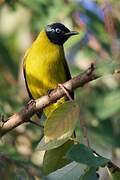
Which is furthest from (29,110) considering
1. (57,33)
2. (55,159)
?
(57,33)

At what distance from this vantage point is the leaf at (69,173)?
181 cm

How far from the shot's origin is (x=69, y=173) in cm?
183

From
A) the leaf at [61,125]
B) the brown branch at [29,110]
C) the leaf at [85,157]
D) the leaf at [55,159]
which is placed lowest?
the leaf at [85,157]

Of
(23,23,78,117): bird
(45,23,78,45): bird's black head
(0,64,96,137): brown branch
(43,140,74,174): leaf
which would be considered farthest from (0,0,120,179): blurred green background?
(43,140,74,174): leaf

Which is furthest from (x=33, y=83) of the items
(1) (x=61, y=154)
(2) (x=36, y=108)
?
(1) (x=61, y=154)

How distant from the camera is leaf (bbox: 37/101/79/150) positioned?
173 cm

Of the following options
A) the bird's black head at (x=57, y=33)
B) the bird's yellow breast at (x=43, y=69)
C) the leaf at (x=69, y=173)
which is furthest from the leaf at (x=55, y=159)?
the bird's black head at (x=57, y=33)

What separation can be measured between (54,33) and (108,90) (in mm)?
663

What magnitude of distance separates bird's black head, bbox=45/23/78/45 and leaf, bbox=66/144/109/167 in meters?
2.62

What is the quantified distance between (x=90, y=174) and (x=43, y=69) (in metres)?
2.12

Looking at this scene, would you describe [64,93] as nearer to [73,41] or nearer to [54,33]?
[73,41]

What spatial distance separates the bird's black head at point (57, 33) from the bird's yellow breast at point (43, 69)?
24cm

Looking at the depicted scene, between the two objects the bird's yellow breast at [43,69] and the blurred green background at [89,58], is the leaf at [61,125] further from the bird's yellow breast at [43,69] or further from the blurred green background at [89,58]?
the bird's yellow breast at [43,69]

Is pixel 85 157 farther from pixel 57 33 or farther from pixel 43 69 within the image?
pixel 57 33
